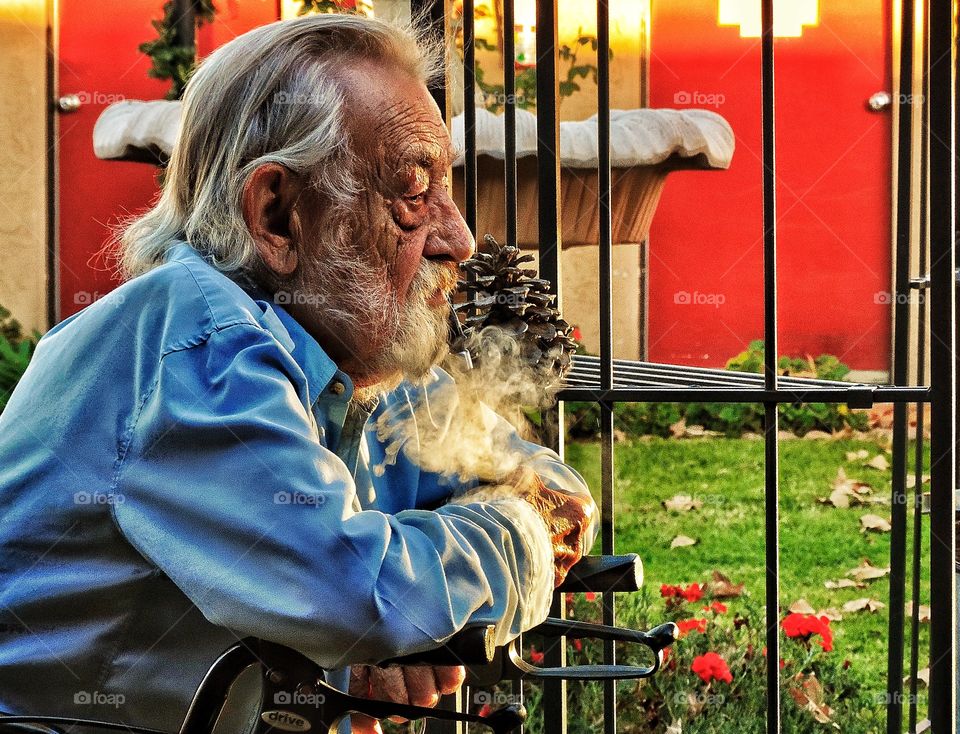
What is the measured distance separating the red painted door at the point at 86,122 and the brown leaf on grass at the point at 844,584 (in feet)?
18.1

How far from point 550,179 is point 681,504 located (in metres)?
4.69

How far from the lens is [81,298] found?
7973 mm

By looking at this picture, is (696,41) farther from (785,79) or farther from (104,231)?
(104,231)

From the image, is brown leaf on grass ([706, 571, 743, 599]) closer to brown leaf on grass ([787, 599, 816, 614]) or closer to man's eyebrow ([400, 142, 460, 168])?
brown leaf on grass ([787, 599, 816, 614])

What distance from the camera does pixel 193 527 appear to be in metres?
1.24

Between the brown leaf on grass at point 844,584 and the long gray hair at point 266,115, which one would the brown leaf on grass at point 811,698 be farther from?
the long gray hair at point 266,115

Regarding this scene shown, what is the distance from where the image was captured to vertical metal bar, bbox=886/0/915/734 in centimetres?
329

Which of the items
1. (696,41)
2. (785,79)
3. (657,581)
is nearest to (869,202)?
(785,79)

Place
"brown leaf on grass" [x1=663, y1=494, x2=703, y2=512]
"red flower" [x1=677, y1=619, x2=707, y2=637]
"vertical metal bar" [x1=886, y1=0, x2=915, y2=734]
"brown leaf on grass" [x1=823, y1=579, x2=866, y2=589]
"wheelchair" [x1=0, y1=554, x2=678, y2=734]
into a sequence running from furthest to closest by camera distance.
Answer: "brown leaf on grass" [x1=663, y1=494, x2=703, y2=512] < "brown leaf on grass" [x1=823, y1=579, x2=866, y2=589] < "red flower" [x1=677, y1=619, x2=707, y2=637] < "vertical metal bar" [x1=886, y1=0, x2=915, y2=734] < "wheelchair" [x1=0, y1=554, x2=678, y2=734]

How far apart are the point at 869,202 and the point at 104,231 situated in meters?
5.92

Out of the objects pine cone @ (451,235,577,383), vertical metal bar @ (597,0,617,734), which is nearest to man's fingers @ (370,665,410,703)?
pine cone @ (451,235,577,383)

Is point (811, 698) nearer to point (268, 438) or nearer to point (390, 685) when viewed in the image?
point (390, 685)

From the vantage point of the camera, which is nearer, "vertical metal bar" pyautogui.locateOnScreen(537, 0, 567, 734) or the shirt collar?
the shirt collar

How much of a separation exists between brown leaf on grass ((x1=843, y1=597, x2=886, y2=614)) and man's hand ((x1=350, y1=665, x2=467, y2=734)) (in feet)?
14.8
